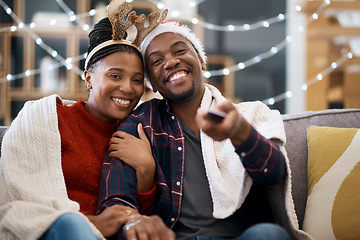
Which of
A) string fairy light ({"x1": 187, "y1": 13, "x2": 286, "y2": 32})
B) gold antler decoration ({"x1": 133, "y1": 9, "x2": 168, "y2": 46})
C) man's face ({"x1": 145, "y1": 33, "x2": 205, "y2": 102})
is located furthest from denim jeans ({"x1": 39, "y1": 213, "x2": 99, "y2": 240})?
string fairy light ({"x1": 187, "y1": 13, "x2": 286, "y2": 32})

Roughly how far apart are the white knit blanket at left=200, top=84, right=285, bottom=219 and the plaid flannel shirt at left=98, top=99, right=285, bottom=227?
0.06 m

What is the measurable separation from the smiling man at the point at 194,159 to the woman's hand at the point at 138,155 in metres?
0.02

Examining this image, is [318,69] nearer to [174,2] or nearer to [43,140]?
[174,2]

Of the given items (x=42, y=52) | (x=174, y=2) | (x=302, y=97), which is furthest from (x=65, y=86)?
(x=302, y=97)

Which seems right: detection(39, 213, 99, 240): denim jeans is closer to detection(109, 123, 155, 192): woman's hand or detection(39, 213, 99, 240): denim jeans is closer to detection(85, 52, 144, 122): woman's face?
detection(109, 123, 155, 192): woman's hand

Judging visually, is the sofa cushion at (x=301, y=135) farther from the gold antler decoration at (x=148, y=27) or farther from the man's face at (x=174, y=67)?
the gold antler decoration at (x=148, y=27)

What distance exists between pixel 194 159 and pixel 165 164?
10cm

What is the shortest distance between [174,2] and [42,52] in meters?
1.34

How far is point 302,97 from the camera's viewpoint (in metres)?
3.92

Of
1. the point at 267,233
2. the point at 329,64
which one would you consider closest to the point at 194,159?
the point at 267,233

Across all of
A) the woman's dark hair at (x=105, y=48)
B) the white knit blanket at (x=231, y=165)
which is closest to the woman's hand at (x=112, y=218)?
the white knit blanket at (x=231, y=165)

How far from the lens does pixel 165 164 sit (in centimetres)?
137

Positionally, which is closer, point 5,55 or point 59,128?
point 59,128

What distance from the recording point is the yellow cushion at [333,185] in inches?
52.5
